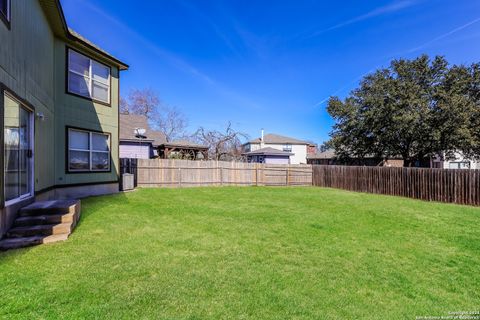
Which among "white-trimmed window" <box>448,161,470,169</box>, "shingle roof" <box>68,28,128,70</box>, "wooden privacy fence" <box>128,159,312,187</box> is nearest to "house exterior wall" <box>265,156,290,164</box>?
"wooden privacy fence" <box>128,159,312,187</box>

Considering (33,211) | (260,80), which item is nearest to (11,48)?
(33,211)

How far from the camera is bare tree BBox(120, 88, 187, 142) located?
35.2m

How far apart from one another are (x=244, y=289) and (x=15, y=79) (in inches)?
223

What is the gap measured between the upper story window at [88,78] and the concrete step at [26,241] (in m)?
6.37

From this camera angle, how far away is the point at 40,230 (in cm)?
482

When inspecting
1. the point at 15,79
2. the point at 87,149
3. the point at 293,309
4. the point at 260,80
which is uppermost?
the point at 260,80

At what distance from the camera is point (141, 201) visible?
915cm

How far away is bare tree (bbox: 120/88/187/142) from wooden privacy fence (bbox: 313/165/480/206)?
23158 millimetres

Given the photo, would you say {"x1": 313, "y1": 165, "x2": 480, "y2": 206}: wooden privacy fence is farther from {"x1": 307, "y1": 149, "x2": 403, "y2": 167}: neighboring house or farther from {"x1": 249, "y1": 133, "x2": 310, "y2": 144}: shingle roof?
{"x1": 249, "y1": 133, "x2": 310, "y2": 144}: shingle roof

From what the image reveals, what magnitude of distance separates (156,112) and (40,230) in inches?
1308

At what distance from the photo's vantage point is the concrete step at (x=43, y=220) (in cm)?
496

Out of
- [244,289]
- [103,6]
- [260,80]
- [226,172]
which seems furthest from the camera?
[260,80]

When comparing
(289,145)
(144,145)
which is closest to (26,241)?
(144,145)

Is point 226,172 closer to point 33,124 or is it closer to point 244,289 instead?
point 33,124
